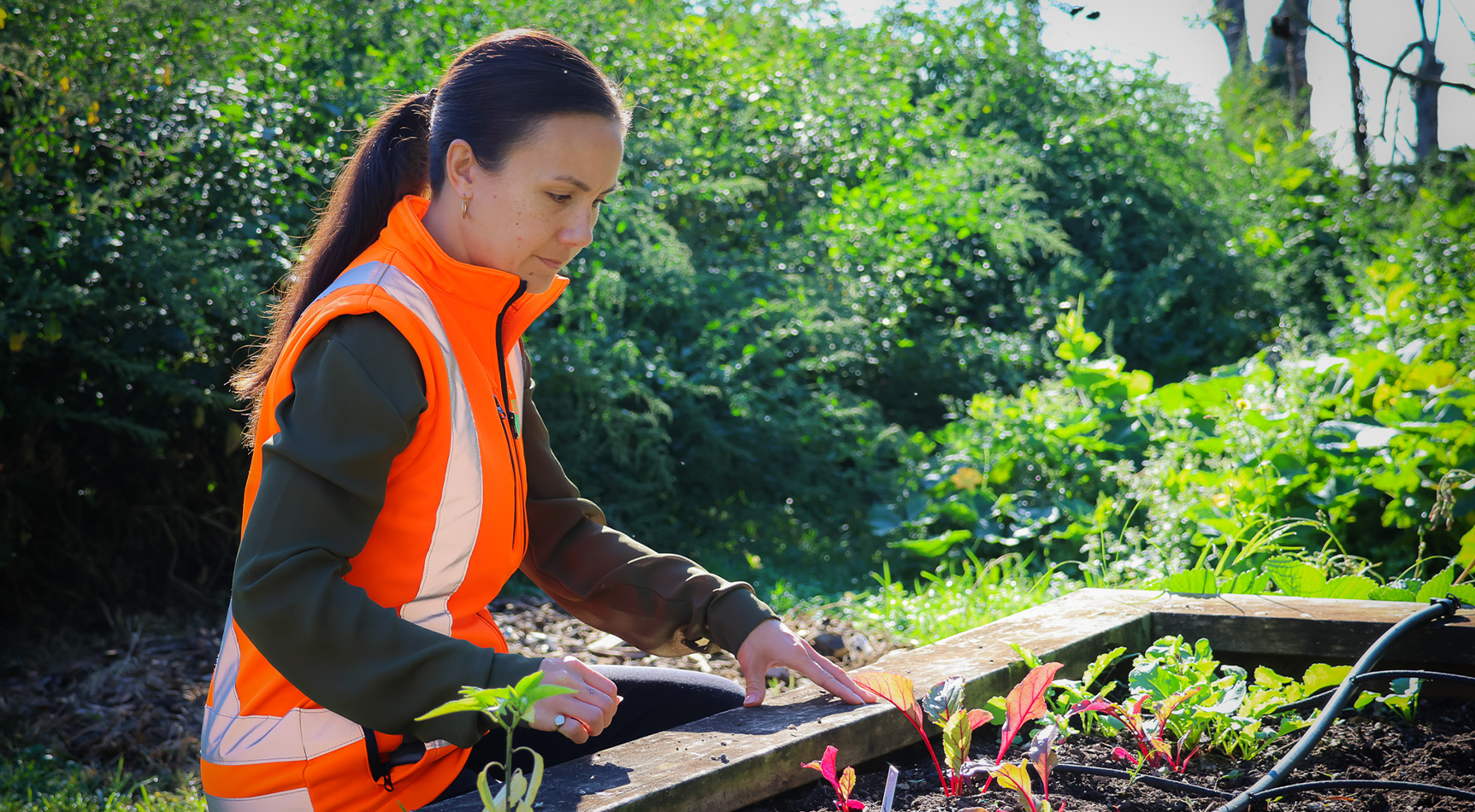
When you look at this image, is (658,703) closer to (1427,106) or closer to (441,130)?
(441,130)

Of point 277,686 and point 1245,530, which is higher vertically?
point 277,686

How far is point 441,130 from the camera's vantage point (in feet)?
4.71

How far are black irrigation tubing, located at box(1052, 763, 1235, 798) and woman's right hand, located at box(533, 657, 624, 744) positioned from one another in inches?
25.3

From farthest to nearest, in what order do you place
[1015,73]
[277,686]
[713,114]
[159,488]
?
[1015,73] < [713,114] < [159,488] < [277,686]

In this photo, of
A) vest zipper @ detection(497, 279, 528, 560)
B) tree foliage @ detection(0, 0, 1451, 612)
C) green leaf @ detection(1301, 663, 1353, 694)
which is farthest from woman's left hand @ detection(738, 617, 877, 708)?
tree foliage @ detection(0, 0, 1451, 612)

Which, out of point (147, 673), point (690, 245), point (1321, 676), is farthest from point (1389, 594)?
point (690, 245)

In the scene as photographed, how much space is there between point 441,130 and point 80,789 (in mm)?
2251

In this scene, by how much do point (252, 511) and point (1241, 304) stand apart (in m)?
6.87

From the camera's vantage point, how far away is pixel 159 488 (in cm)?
402

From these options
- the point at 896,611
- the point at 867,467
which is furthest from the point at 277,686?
the point at 867,467

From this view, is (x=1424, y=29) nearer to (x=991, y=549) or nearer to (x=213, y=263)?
(x=991, y=549)

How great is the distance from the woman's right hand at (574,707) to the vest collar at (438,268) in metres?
0.53

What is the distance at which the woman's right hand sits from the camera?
112 cm

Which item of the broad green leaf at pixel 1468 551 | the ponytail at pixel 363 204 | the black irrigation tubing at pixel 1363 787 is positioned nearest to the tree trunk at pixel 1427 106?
the broad green leaf at pixel 1468 551
